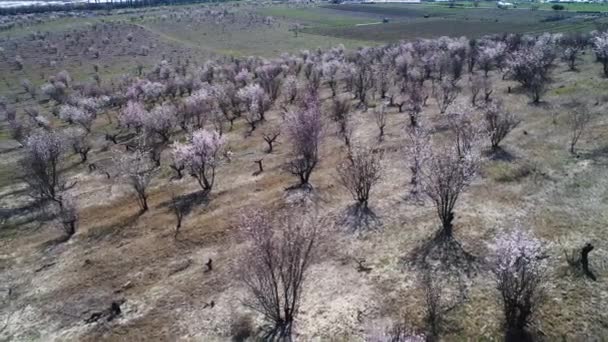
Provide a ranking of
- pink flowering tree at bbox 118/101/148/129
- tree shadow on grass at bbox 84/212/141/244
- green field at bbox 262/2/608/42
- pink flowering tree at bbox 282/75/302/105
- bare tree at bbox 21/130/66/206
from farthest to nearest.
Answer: green field at bbox 262/2/608/42 → pink flowering tree at bbox 282/75/302/105 → pink flowering tree at bbox 118/101/148/129 → bare tree at bbox 21/130/66/206 → tree shadow on grass at bbox 84/212/141/244

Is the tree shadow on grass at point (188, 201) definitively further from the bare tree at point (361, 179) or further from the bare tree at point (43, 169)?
the bare tree at point (361, 179)

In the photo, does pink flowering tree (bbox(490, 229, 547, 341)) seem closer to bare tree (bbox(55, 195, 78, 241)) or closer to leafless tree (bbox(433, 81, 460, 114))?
bare tree (bbox(55, 195, 78, 241))

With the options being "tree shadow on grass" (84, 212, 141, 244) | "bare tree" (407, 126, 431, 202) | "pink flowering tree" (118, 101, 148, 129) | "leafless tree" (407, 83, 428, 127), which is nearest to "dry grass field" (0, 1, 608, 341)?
"tree shadow on grass" (84, 212, 141, 244)

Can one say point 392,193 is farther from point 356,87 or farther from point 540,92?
point 356,87

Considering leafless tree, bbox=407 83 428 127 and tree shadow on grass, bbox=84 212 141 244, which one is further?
leafless tree, bbox=407 83 428 127

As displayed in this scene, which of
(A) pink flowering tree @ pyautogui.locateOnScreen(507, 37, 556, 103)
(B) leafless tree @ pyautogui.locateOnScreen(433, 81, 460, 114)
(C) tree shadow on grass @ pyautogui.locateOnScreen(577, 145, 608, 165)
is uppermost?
(A) pink flowering tree @ pyautogui.locateOnScreen(507, 37, 556, 103)

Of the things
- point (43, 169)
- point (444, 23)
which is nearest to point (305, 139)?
point (43, 169)

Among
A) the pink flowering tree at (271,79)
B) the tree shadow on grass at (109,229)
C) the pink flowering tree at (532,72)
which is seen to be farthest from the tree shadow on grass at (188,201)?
the pink flowering tree at (532,72)
